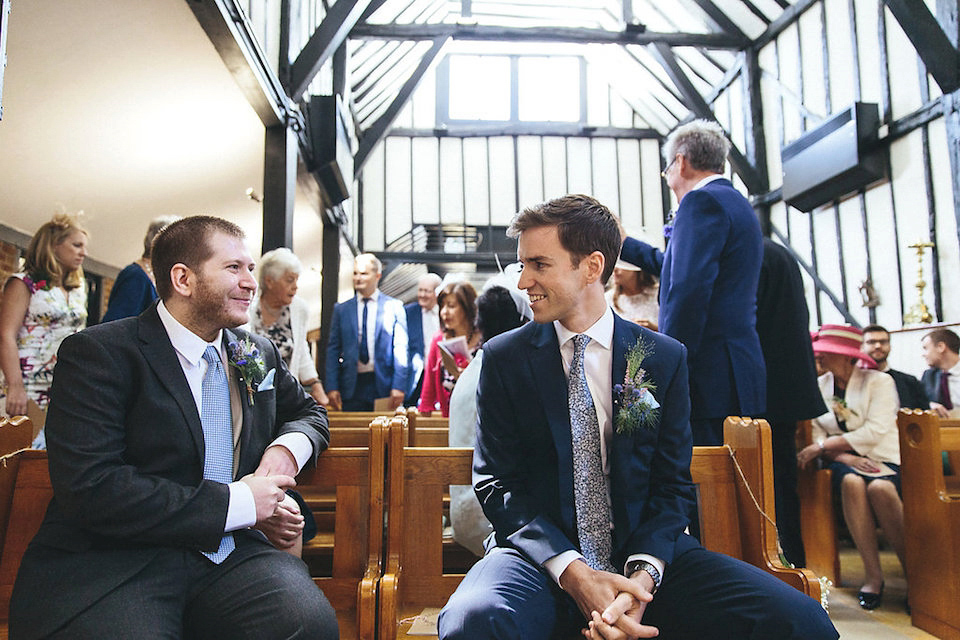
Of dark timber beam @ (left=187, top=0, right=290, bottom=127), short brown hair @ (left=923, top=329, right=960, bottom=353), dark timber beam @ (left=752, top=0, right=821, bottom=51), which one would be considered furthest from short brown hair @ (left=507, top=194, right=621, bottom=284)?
dark timber beam @ (left=752, top=0, right=821, bottom=51)

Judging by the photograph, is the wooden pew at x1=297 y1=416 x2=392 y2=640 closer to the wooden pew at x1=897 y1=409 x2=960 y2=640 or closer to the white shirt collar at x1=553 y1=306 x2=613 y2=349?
the white shirt collar at x1=553 y1=306 x2=613 y2=349

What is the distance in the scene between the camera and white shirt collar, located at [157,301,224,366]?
1678 mm

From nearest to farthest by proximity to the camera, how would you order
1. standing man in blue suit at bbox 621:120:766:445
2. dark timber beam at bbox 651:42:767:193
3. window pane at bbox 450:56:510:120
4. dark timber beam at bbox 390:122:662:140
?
1. standing man in blue suit at bbox 621:120:766:445
2. dark timber beam at bbox 651:42:767:193
3. dark timber beam at bbox 390:122:662:140
4. window pane at bbox 450:56:510:120

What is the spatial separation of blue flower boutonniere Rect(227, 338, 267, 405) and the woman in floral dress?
1.73 meters

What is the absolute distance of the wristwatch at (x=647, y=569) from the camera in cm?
152

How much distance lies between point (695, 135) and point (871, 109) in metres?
6.80

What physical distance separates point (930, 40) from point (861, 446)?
492 cm

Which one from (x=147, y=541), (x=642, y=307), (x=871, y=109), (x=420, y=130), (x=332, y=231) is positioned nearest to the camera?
(x=147, y=541)

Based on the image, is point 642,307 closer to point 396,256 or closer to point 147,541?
point 147,541

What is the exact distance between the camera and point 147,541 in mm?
1495

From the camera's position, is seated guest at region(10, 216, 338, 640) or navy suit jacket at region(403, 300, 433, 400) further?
navy suit jacket at region(403, 300, 433, 400)

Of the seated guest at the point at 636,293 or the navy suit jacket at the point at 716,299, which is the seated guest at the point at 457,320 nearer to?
the seated guest at the point at 636,293

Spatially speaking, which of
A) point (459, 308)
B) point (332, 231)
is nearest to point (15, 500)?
point (459, 308)

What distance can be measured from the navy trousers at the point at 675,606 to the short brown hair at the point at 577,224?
0.73 metres
